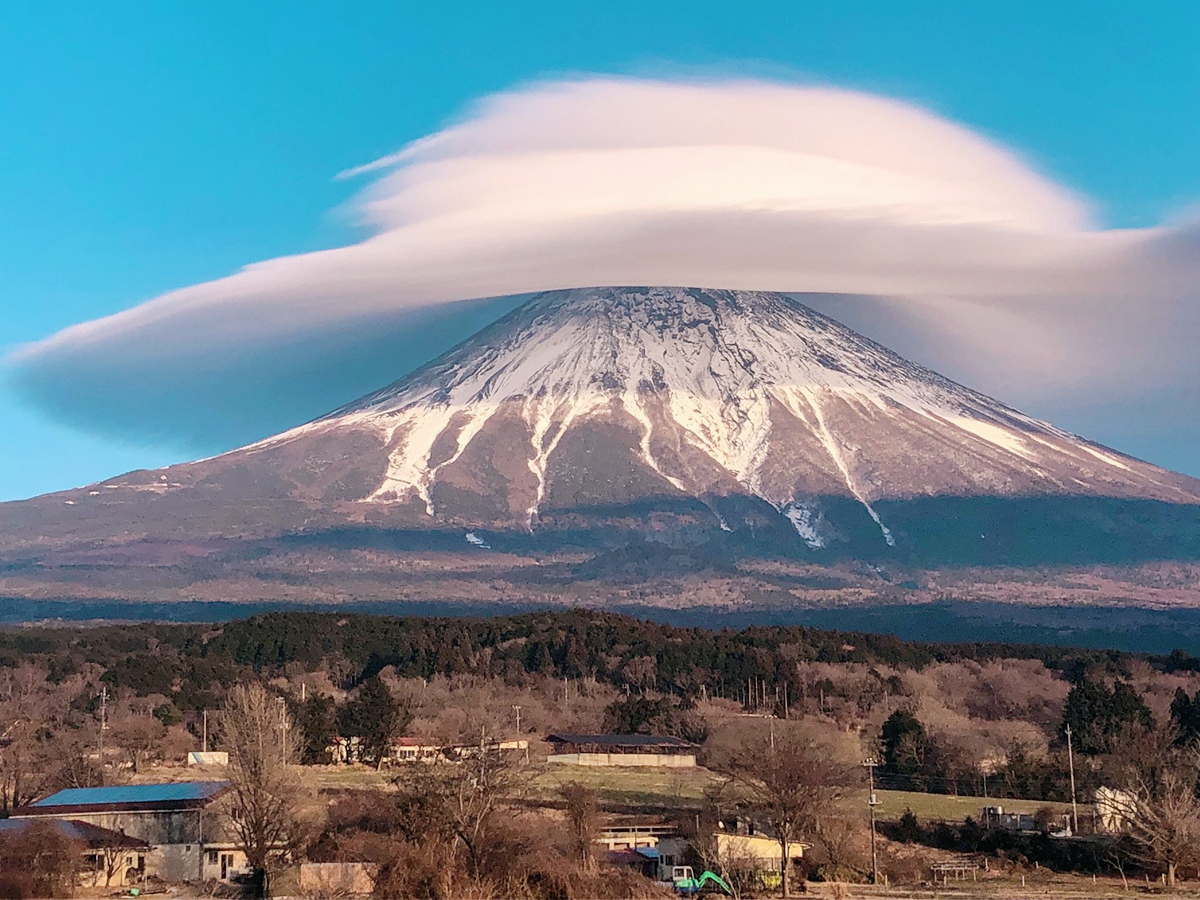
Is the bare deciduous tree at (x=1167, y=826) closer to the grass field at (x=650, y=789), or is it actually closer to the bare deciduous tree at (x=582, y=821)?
the grass field at (x=650, y=789)

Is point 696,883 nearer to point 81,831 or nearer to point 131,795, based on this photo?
point 81,831

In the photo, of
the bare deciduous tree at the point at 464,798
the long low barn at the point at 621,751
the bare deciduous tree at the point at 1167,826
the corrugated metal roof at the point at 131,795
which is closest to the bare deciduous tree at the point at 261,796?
the corrugated metal roof at the point at 131,795

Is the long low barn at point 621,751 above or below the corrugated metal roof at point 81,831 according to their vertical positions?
below

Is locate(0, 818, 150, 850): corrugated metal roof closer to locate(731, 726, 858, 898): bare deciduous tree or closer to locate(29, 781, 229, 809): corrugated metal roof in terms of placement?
locate(29, 781, 229, 809): corrugated metal roof

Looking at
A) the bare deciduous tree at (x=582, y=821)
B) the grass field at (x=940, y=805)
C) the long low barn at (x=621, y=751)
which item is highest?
the bare deciduous tree at (x=582, y=821)

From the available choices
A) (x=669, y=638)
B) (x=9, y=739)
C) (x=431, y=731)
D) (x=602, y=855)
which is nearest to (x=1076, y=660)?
(x=669, y=638)

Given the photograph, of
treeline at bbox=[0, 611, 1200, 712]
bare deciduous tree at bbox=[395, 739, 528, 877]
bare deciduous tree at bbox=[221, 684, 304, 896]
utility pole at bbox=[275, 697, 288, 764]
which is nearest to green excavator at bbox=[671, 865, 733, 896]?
bare deciduous tree at bbox=[395, 739, 528, 877]

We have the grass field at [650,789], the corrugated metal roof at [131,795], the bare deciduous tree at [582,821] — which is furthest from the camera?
the grass field at [650,789]

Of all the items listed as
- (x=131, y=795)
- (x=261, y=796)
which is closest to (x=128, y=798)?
(x=131, y=795)

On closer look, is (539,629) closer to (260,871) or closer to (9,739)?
(9,739)
